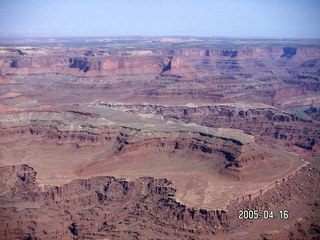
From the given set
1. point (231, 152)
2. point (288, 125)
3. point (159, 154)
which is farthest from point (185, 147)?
point (288, 125)

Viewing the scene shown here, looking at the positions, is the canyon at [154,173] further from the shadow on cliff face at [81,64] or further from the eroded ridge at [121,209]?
the shadow on cliff face at [81,64]

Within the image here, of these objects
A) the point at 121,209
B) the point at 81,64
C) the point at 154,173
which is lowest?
the point at 121,209

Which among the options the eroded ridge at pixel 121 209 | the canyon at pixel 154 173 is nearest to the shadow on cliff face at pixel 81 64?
the canyon at pixel 154 173

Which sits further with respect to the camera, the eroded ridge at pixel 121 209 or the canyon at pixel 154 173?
the canyon at pixel 154 173

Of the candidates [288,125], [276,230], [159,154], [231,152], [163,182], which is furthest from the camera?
[288,125]

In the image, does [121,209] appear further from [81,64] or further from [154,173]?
[81,64]

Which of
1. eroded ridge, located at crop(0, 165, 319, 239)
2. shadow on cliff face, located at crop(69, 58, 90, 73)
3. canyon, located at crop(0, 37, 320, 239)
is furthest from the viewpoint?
shadow on cliff face, located at crop(69, 58, 90, 73)

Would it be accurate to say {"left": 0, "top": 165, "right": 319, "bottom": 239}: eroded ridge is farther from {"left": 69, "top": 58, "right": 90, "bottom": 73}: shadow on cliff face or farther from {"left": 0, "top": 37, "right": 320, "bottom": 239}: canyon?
{"left": 69, "top": 58, "right": 90, "bottom": 73}: shadow on cliff face

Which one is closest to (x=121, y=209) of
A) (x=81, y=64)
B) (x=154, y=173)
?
(x=154, y=173)

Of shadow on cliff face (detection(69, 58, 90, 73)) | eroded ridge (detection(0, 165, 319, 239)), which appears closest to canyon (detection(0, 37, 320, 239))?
eroded ridge (detection(0, 165, 319, 239))

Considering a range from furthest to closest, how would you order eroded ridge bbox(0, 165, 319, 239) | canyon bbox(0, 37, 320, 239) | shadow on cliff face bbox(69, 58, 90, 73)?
shadow on cliff face bbox(69, 58, 90, 73) → canyon bbox(0, 37, 320, 239) → eroded ridge bbox(0, 165, 319, 239)

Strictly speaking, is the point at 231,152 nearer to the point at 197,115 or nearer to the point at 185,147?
the point at 185,147
